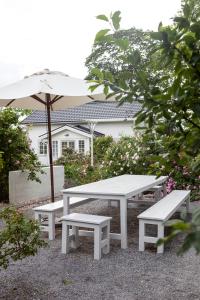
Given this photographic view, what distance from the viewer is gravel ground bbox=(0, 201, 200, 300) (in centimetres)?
350

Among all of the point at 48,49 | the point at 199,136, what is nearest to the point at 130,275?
the point at 199,136

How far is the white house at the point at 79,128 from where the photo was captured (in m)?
21.7

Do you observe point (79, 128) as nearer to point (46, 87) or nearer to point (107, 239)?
point (46, 87)

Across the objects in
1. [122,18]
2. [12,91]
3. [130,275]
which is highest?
[12,91]

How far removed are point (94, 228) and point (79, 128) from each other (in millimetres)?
17722

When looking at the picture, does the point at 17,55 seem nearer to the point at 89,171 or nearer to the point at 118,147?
the point at 89,171

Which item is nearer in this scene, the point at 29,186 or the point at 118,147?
the point at 29,186

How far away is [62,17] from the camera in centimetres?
1164

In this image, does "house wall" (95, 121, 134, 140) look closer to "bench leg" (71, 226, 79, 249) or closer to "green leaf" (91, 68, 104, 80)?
"bench leg" (71, 226, 79, 249)

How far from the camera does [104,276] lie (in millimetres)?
3955

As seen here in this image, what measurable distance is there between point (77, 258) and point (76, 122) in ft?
61.3

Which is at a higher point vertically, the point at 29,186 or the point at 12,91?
the point at 12,91

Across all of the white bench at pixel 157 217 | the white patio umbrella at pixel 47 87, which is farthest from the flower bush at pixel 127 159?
the white patio umbrella at pixel 47 87

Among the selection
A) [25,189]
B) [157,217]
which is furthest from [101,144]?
[157,217]
